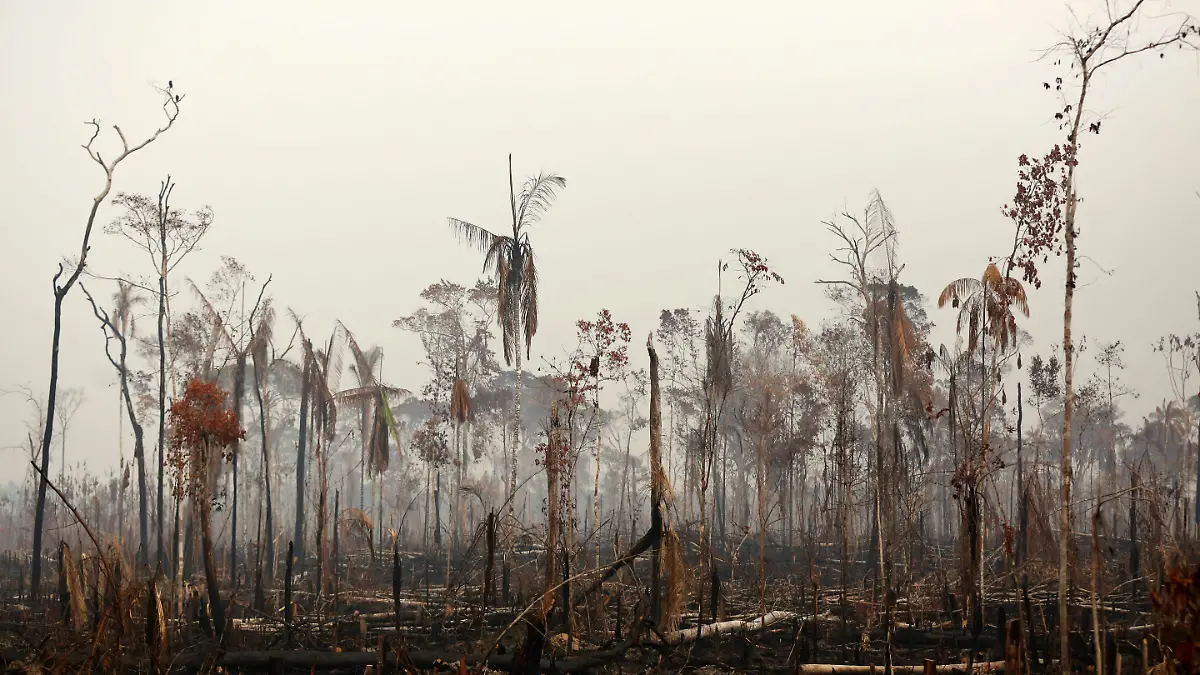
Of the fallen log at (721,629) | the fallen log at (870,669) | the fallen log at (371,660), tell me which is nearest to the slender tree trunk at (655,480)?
the fallen log at (721,629)

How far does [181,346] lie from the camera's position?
136 ft

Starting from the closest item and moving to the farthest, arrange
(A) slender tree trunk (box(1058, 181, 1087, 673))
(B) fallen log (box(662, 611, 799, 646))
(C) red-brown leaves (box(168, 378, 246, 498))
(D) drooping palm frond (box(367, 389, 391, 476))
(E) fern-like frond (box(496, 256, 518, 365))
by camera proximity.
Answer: (A) slender tree trunk (box(1058, 181, 1087, 673)), (B) fallen log (box(662, 611, 799, 646)), (C) red-brown leaves (box(168, 378, 246, 498)), (E) fern-like frond (box(496, 256, 518, 365)), (D) drooping palm frond (box(367, 389, 391, 476))

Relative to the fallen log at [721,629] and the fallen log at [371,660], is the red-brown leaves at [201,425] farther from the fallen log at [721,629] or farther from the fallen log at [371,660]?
the fallen log at [721,629]

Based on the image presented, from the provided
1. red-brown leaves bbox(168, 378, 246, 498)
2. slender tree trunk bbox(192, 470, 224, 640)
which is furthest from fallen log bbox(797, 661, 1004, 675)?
red-brown leaves bbox(168, 378, 246, 498)

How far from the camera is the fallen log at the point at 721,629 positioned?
12242 millimetres

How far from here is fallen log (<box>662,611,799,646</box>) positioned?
482 inches

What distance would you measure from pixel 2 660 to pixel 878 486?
51.1ft

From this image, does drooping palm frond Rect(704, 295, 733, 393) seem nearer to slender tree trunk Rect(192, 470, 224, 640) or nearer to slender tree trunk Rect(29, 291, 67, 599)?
slender tree trunk Rect(192, 470, 224, 640)

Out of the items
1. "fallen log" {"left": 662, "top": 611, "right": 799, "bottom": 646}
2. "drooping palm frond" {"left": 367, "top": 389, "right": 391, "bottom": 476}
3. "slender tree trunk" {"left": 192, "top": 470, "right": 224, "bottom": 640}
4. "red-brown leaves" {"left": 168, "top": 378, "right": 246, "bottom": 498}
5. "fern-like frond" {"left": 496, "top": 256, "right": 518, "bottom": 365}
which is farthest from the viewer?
"drooping palm frond" {"left": 367, "top": 389, "right": 391, "bottom": 476}

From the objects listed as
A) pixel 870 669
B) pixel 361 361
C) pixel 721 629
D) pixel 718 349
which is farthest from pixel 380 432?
pixel 870 669

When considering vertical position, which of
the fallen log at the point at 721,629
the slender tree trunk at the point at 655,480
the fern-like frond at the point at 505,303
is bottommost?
the fallen log at the point at 721,629

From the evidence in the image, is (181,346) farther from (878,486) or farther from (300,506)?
(878,486)

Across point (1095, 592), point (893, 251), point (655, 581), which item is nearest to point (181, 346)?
point (893, 251)

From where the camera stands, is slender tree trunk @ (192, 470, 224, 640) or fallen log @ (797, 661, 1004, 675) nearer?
fallen log @ (797, 661, 1004, 675)
